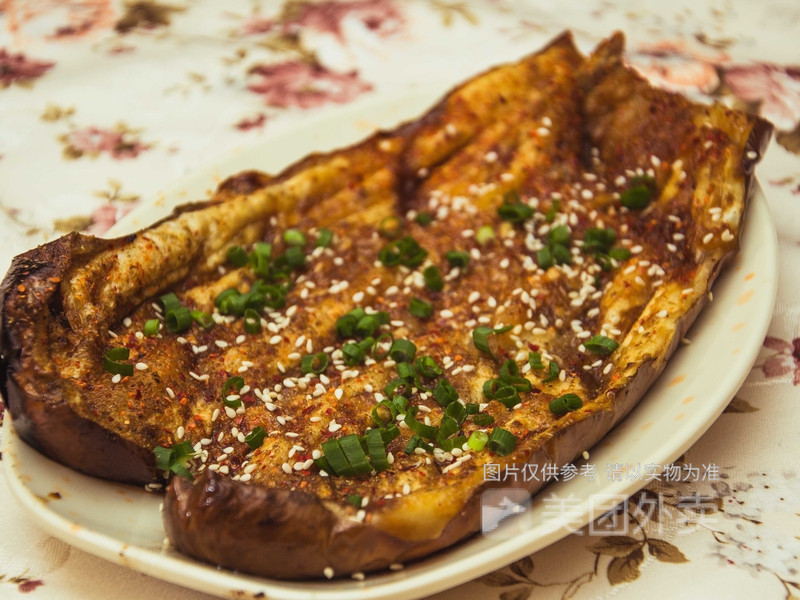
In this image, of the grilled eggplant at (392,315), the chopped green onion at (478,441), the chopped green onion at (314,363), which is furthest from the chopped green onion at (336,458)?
the chopped green onion at (314,363)

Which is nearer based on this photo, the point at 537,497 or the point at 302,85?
the point at 537,497

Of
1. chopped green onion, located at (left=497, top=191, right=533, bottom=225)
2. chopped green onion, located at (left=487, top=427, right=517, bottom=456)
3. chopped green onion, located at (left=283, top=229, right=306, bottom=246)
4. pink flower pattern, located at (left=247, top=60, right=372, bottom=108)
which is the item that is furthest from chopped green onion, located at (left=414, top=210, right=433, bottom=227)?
pink flower pattern, located at (left=247, top=60, right=372, bottom=108)

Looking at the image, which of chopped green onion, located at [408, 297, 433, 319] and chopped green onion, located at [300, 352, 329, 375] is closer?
chopped green onion, located at [300, 352, 329, 375]

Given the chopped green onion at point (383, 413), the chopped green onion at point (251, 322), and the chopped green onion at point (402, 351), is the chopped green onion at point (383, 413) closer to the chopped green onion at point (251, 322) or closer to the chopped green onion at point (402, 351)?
the chopped green onion at point (402, 351)

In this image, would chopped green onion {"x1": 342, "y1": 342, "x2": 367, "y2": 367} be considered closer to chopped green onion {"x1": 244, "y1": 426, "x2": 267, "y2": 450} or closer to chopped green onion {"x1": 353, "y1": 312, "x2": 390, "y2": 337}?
chopped green onion {"x1": 353, "y1": 312, "x2": 390, "y2": 337}

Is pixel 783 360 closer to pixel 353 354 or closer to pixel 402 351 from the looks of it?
pixel 402 351

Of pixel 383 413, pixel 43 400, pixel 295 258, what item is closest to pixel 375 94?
pixel 295 258

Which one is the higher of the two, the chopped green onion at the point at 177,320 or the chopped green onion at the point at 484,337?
the chopped green onion at the point at 484,337
